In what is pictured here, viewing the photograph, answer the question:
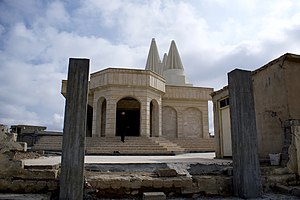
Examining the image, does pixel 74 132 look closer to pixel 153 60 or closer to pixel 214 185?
pixel 214 185

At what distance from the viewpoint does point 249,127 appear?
5.12 metres

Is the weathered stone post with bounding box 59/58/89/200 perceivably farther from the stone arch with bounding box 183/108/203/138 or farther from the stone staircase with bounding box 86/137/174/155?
the stone arch with bounding box 183/108/203/138

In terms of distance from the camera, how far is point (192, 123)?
24.2 meters

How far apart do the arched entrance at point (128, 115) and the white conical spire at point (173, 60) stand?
30.8 feet

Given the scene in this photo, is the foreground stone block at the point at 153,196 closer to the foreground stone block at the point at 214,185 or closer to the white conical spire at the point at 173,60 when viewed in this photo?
the foreground stone block at the point at 214,185

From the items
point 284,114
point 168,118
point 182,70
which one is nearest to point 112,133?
point 168,118

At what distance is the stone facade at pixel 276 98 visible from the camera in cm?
710

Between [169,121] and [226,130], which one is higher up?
[169,121]

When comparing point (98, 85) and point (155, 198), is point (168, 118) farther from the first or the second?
point (155, 198)

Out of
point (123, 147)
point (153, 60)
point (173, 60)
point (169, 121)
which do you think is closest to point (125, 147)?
point (123, 147)

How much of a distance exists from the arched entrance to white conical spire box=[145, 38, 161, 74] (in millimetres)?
10155

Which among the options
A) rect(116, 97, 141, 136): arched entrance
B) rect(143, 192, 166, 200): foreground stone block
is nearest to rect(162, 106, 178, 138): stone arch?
rect(116, 97, 141, 136): arched entrance

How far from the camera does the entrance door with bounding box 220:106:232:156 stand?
10094 mm

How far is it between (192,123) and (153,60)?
1283 cm
